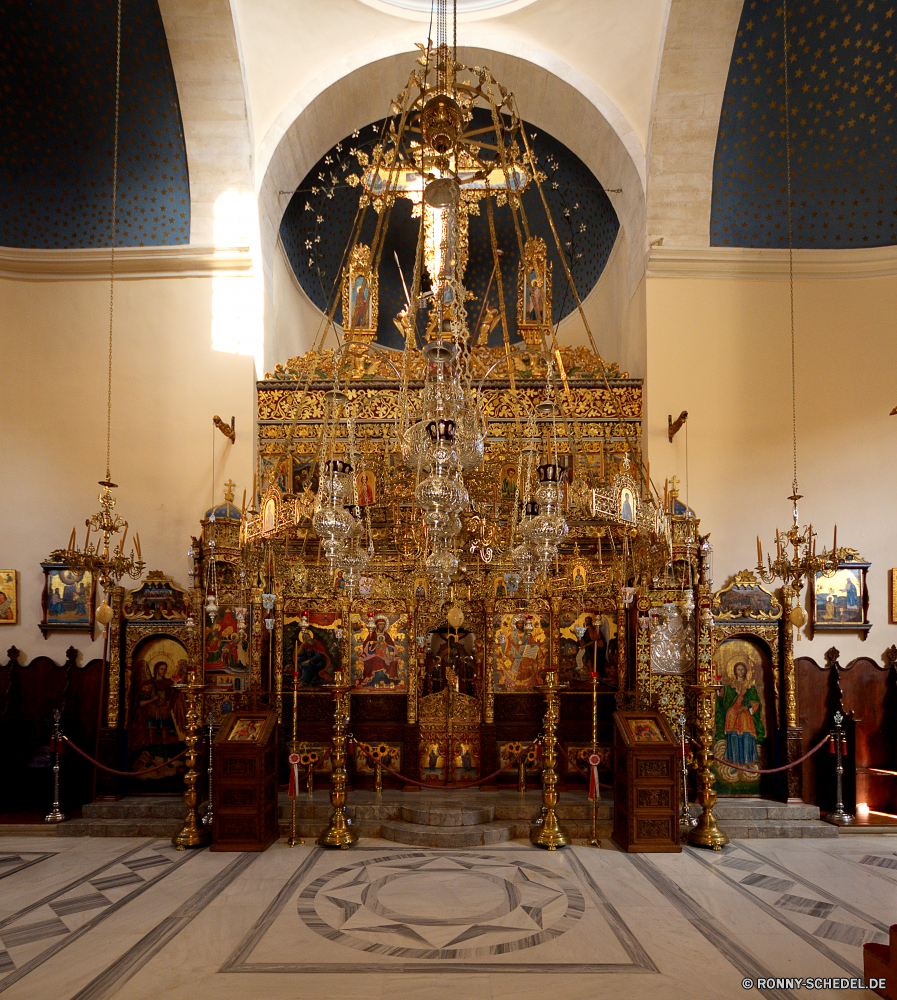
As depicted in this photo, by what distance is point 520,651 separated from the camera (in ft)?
33.1

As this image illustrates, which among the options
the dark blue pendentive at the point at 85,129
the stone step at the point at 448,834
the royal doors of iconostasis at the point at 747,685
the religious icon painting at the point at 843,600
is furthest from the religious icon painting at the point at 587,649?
the dark blue pendentive at the point at 85,129

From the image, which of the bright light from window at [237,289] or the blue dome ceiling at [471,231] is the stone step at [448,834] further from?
the blue dome ceiling at [471,231]

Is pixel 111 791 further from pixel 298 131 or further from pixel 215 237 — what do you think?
pixel 298 131

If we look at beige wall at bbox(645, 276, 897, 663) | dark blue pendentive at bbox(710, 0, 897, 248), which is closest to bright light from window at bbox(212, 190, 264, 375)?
beige wall at bbox(645, 276, 897, 663)

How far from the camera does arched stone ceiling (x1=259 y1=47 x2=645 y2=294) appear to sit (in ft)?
36.0

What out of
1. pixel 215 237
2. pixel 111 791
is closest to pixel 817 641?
pixel 111 791

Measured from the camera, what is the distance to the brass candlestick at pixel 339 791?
8117 mm

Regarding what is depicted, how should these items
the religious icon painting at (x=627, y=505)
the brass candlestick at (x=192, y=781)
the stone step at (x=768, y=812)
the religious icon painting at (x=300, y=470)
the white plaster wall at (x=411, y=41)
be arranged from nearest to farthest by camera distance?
1. the religious icon painting at (x=627, y=505)
2. the brass candlestick at (x=192, y=781)
3. the stone step at (x=768, y=812)
4. the religious icon painting at (x=300, y=470)
5. the white plaster wall at (x=411, y=41)

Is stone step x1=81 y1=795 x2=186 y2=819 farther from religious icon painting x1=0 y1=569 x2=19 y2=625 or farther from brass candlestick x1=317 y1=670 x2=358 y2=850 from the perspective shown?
religious icon painting x1=0 y1=569 x2=19 y2=625

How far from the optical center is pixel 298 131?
1134 centimetres

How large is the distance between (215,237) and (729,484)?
307 inches

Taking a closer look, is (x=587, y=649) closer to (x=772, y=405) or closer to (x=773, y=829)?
(x=773, y=829)

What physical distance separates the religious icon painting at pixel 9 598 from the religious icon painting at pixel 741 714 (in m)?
9.07

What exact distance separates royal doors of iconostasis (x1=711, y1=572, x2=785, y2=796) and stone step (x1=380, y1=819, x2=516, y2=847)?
2.97 meters
